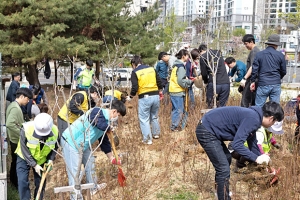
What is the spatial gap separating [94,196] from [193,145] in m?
1.79

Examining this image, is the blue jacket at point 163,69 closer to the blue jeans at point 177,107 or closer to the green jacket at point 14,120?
the blue jeans at point 177,107

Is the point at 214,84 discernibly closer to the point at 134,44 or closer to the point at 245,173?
the point at 245,173

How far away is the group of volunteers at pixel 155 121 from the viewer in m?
2.84

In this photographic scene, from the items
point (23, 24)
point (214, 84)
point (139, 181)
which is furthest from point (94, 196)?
point (23, 24)

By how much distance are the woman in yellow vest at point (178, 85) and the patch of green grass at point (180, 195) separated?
6.42 ft

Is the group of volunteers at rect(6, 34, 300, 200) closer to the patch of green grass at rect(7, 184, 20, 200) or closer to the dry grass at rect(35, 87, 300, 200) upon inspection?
the patch of green grass at rect(7, 184, 20, 200)

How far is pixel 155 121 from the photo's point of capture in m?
5.29

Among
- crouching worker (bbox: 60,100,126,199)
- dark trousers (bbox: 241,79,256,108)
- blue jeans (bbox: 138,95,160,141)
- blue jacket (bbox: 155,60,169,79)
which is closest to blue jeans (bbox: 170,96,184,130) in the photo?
blue jeans (bbox: 138,95,160,141)

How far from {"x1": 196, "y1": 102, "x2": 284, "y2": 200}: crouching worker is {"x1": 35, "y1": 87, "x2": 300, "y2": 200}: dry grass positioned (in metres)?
0.29

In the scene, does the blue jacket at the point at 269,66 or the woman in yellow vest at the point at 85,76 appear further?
the woman in yellow vest at the point at 85,76

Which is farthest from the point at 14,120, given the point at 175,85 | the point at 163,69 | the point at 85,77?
the point at 85,77

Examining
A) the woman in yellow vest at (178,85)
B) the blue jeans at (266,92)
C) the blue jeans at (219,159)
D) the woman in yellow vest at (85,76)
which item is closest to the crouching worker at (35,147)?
the blue jeans at (219,159)

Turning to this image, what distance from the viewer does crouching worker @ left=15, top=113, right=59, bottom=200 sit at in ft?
10.2

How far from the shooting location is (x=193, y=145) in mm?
4902
